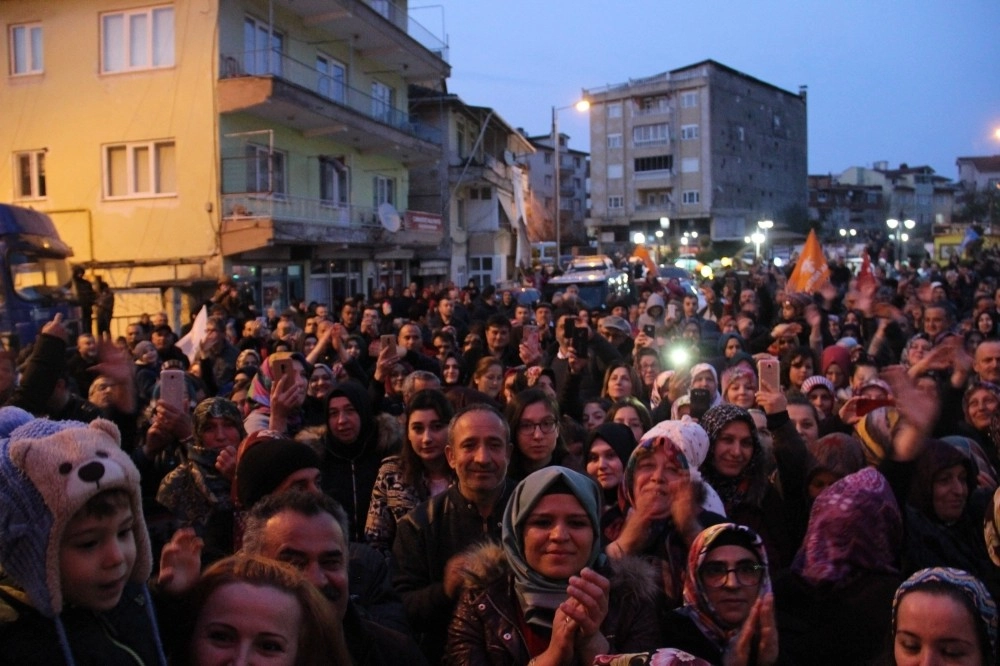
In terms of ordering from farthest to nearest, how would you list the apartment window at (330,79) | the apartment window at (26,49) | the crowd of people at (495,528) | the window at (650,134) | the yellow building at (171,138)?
the window at (650,134) < the apartment window at (330,79) < the apartment window at (26,49) < the yellow building at (171,138) < the crowd of people at (495,528)

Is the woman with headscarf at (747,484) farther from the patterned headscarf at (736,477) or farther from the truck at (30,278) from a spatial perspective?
the truck at (30,278)

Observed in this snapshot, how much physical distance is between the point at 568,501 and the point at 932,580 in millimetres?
1127

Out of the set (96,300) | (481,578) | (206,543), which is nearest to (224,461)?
(206,543)

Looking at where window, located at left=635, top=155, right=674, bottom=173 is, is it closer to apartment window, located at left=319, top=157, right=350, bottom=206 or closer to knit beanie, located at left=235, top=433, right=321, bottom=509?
apartment window, located at left=319, top=157, right=350, bottom=206

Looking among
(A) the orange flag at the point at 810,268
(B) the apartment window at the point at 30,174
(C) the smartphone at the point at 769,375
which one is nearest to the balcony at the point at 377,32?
(B) the apartment window at the point at 30,174

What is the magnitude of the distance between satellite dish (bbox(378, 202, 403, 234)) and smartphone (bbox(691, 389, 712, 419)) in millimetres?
20416

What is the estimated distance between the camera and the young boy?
79.8 inches

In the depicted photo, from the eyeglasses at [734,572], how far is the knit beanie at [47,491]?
5.82 ft

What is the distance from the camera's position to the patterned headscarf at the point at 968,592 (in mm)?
2660

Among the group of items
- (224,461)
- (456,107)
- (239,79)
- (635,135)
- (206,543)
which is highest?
(635,135)

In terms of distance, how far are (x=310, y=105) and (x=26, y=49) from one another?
24.8 feet

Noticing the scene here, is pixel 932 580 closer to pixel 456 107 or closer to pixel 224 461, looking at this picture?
pixel 224 461

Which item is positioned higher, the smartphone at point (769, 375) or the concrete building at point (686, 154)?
the concrete building at point (686, 154)

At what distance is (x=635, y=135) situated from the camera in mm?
76562
